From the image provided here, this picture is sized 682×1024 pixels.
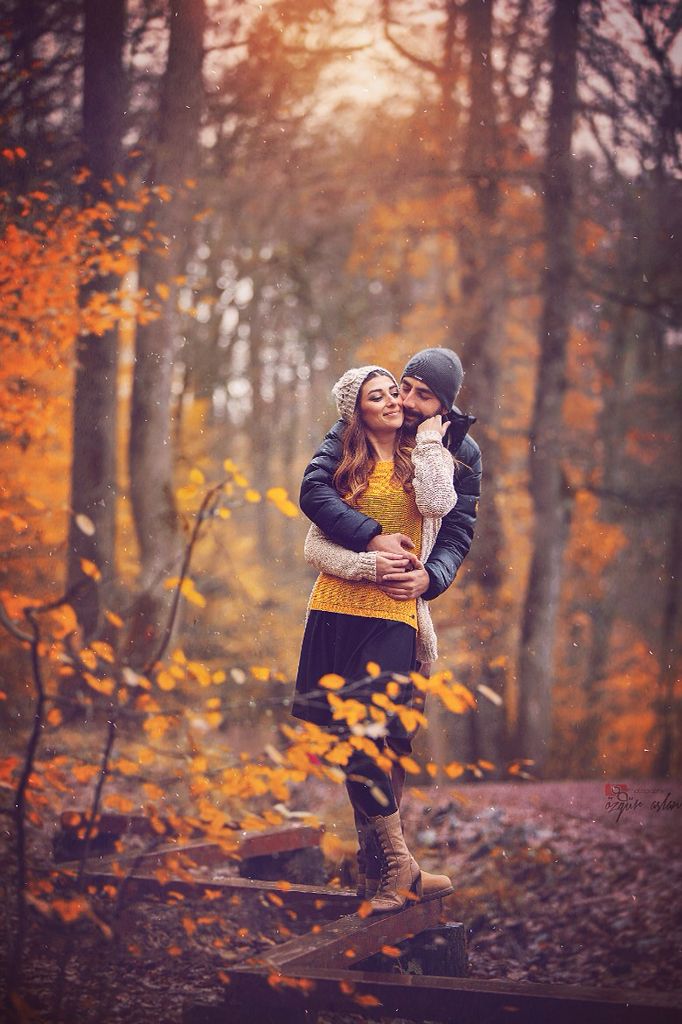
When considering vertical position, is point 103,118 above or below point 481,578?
above

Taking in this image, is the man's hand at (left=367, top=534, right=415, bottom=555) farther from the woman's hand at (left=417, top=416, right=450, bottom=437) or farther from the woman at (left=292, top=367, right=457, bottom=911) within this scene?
the woman's hand at (left=417, top=416, right=450, bottom=437)

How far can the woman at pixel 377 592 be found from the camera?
356 cm

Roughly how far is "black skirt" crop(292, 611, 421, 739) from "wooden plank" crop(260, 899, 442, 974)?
0.71 metres

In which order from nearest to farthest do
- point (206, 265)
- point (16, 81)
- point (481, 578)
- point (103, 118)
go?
point (16, 81)
point (103, 118)
point (481, 578)
point (206, 265)

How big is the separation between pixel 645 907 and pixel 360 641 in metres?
2.51

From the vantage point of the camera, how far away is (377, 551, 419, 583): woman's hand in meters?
3.54

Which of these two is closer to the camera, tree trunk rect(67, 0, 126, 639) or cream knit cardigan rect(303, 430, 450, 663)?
cream knit cardigan rect(303, 430, 450, 663)

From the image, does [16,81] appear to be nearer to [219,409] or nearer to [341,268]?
[341,268]

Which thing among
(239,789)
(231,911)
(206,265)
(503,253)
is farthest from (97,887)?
(206,265)

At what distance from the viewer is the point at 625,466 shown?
12656mm

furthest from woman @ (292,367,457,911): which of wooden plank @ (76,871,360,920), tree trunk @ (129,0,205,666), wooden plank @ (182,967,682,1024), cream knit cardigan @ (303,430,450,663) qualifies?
tree trunk @ (129,0,205,666)

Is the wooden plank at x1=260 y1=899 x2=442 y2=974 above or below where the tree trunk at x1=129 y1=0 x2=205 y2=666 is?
below

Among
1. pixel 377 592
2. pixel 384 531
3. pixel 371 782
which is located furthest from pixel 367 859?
pixel 384 531

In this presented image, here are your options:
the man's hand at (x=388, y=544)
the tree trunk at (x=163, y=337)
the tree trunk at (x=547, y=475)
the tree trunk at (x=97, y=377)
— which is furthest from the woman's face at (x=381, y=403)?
the tree trunk at (x=547, y=475)
